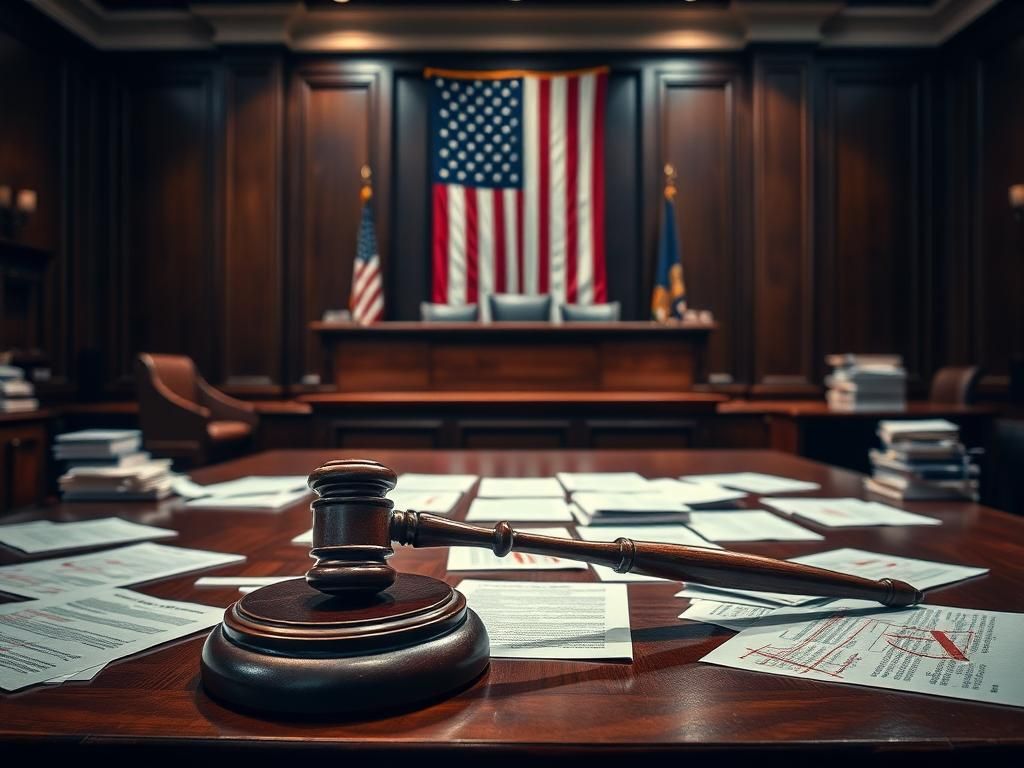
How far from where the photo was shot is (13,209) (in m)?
4.89

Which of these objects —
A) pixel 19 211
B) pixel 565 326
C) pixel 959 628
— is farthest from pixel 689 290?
pixel 959 628

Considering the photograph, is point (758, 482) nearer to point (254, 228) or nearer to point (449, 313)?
point (449, 313)

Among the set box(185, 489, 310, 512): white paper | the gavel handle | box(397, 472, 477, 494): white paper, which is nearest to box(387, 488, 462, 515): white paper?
box(397, 472, 477, 494): white paper

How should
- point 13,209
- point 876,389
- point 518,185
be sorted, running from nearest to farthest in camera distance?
point 876,389 → point 13,209 → point 518,185

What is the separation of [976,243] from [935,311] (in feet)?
2.02

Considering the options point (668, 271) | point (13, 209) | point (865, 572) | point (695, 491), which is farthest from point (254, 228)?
point (865, 572)

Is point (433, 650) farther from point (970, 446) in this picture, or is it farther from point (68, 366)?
point (68, 366)

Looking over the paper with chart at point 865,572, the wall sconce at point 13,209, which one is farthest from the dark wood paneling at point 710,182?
the paper with chart at point 865,572

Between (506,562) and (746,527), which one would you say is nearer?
(506,562)

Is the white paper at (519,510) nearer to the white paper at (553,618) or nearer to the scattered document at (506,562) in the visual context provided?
the scattered document at (506,562)

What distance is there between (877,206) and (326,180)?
4.51m

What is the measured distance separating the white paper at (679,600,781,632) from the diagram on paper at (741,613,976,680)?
0.13 ft

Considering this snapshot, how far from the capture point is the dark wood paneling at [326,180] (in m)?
5.86

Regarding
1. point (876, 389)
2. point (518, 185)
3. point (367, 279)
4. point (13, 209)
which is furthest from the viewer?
point (518, 185)
